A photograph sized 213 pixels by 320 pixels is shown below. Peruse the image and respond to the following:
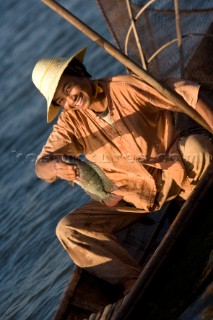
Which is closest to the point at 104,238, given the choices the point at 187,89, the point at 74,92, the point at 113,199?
the point at 113,199

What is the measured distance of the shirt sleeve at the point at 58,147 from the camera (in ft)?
14.6

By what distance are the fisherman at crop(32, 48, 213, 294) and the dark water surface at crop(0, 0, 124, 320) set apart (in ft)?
7.71

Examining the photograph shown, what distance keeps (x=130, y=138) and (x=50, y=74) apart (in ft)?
2.08

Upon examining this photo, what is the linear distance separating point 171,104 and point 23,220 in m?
5.30

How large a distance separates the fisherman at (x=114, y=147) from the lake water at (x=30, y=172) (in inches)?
93.7

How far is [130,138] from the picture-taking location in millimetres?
4312

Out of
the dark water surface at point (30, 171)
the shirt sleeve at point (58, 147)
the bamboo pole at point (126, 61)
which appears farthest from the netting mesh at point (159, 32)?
the dark water surface at point (30, 171)

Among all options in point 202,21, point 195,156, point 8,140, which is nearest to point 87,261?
point 195,156

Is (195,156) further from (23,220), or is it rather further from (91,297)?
(23,220)

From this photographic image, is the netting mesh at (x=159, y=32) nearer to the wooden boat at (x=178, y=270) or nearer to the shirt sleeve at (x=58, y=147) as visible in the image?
the shirt sleeve at (x=58, y=147)

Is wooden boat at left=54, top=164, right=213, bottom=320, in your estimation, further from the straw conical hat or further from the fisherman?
the straw conical hat

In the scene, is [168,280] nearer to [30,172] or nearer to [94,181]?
[94,181]

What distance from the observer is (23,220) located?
9.16m

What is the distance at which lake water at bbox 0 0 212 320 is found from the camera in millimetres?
7514
